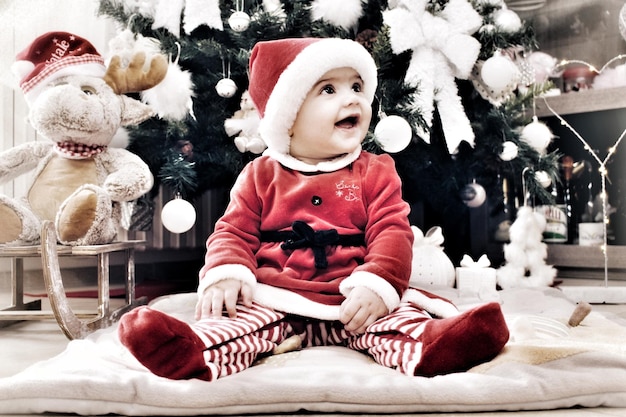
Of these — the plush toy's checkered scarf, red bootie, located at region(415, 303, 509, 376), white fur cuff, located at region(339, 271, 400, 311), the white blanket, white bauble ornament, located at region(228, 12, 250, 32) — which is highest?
white bauble ornament, located at region(228, 12, 250, 32)

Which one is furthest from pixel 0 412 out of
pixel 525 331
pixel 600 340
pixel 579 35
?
pixel 579 35

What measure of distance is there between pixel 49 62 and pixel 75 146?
18 centimetres

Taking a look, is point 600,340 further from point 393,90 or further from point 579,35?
point 579,35

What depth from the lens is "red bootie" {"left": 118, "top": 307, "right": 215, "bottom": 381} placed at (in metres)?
0.56

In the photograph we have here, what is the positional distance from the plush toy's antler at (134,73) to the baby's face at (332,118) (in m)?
0.43

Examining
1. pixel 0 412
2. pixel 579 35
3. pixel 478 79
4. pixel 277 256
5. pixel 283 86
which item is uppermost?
pixel 579 35

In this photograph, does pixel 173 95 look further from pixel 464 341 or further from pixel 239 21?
pixel 464 341

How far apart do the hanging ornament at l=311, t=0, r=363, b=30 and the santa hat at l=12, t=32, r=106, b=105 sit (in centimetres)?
50

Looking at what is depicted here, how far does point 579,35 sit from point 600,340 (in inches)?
66.4

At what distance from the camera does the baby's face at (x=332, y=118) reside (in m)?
0.88

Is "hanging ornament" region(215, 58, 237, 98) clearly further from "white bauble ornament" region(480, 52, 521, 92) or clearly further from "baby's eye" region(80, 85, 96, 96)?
"white bauble ornament" region(480, 52, 521, 92)

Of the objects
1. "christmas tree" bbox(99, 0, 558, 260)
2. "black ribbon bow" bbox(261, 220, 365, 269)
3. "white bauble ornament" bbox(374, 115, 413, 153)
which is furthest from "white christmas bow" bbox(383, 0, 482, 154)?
"black ribbon bow" bbox(261, 220, 365, 269)

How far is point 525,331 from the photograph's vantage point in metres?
0.83

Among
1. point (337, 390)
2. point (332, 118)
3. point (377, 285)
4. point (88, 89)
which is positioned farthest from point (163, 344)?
point (88, 89)
